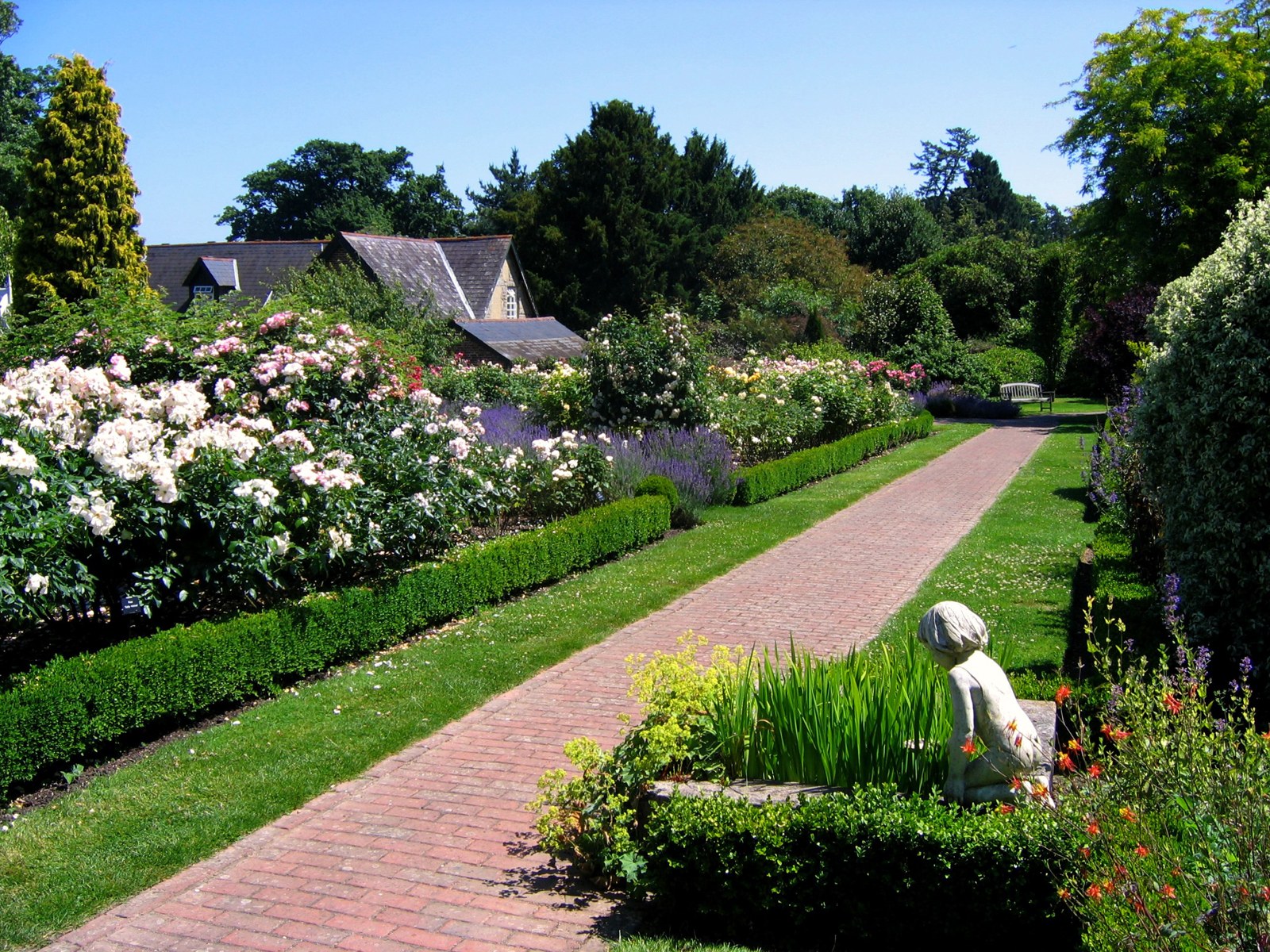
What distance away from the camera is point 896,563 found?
10.9 m

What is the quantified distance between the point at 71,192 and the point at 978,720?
25.6 m

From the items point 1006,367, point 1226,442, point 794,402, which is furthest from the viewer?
point 1006,367

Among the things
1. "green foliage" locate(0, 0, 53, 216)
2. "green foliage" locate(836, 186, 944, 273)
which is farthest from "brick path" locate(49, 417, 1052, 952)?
"green foliage" locate(836, 186, 944, 273)

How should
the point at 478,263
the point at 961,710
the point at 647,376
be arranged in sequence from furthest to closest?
the point at 478,263, the point at 647,376, the point at 961,710

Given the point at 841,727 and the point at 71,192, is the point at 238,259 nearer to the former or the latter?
the point at 71,192

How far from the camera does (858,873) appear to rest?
12.6ft

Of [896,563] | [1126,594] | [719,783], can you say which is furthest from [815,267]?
[719,783]

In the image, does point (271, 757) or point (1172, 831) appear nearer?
point (1172, 831)

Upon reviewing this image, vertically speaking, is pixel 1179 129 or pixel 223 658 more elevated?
pixel 1179 129

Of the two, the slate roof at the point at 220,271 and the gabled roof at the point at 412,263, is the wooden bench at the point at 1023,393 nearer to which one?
the gabled roof at the point at 412,263

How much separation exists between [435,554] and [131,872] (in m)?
4.70

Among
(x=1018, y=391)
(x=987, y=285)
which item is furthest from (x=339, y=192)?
(x=1018, y=391)

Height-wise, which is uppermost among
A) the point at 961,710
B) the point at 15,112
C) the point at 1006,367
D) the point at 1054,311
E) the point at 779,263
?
the point at 15,112

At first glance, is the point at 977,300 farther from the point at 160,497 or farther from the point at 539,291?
the point at 160,497
